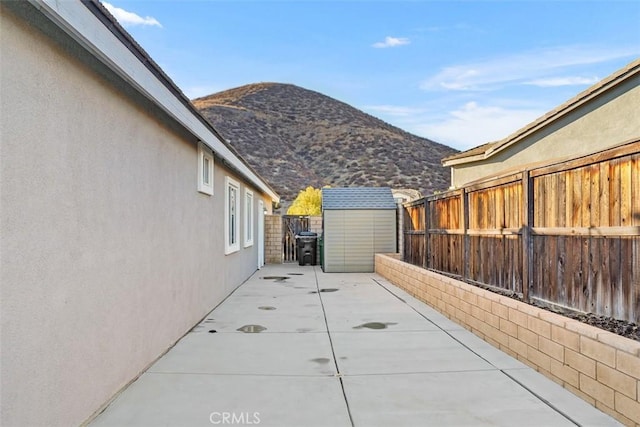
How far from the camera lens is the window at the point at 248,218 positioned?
38.2ft

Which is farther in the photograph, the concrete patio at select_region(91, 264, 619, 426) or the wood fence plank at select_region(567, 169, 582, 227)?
the wood fence plank at select_region(567, 169, 582, 227)

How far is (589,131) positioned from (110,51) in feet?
27.8

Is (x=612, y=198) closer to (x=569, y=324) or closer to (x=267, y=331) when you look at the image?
(x=569, y=324)

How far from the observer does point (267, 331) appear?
600 cm

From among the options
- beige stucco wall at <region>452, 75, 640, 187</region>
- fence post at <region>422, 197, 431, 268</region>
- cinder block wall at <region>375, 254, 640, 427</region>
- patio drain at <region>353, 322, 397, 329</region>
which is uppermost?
beige stucco wall at <region>452, 75, 640, 187</region>

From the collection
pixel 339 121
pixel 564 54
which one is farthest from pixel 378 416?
pixel 339 121

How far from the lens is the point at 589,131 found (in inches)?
328

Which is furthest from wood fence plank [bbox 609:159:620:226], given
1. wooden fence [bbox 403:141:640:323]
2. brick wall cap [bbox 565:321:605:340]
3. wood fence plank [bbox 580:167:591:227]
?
brick wall cap [bbox 565:321:605:340]

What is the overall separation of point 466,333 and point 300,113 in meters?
48.1

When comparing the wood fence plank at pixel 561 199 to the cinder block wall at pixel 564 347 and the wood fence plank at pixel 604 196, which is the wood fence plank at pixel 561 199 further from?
the cinder block wall at pixel 564 347

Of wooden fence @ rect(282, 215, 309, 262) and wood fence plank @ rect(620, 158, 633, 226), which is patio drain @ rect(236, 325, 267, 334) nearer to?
wood fence plank @ rect(620, 158, 633, 226)

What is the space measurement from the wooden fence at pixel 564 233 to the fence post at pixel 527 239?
0.04ft

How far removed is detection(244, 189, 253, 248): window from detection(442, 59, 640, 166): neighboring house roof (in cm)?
713

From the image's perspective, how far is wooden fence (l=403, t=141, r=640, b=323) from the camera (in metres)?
3.65
